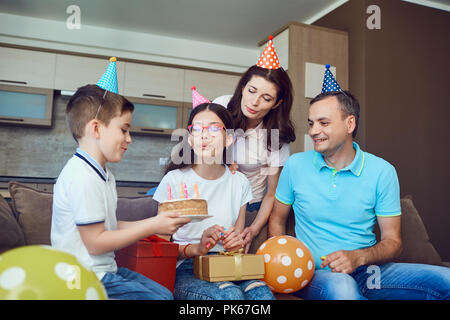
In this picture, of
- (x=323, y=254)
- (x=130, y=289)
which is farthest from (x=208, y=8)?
(x=130, y=289)

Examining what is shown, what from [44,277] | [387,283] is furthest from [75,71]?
[44,277]

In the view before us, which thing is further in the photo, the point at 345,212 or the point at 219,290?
the point at 345,212

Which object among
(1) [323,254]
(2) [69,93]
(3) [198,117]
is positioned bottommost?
(1) [323,254]

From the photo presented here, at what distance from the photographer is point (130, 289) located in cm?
111

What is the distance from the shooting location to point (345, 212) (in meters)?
1.71

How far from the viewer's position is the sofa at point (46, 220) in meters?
1.43

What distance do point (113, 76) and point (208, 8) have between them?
3.21 metres

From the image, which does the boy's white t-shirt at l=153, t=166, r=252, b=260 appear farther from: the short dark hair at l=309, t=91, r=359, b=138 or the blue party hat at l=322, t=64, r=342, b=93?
the blue party hat at l=322, t=64, r=342, b=93

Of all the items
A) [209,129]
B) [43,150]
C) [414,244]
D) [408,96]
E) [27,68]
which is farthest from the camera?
[43,150]

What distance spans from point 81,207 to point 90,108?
1.12 feet

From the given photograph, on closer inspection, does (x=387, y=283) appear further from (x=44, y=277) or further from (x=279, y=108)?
(x=44, y=277)

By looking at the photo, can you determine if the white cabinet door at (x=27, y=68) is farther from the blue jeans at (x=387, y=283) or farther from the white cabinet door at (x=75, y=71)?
the blue jeans at (x=387, y=283)
